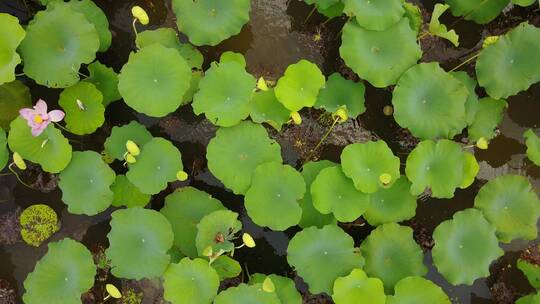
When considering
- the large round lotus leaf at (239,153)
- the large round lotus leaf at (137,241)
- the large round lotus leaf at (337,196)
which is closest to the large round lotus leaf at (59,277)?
the large round lotus leaf at (137,241)

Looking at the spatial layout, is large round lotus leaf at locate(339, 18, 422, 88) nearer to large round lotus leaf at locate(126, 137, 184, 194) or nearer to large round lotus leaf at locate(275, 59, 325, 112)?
large round lotus leaf at locate(275, 59, 325, 112)

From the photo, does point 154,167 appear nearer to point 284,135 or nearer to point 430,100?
point 284,135

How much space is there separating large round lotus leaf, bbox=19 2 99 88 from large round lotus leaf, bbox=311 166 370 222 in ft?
6.95

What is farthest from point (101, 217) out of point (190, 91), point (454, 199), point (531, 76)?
point (531, 76)

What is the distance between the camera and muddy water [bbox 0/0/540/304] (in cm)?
474

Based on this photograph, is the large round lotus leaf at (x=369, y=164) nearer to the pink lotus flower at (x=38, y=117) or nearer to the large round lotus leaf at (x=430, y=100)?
the large round lotus leaf at (x=430, y=100)

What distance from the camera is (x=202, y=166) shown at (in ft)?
15.7

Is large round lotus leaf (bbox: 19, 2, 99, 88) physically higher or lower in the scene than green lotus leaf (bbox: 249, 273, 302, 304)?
higher

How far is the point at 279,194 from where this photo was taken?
4195 millimetres

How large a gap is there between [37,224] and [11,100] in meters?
1.14

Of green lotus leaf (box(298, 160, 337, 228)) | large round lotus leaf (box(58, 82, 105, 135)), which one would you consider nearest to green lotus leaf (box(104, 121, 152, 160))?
large round lotus leaf (box(58, 82, 105, 135))

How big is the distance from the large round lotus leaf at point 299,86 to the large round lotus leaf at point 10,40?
2.05 meters

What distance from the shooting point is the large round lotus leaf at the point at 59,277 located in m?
4.14

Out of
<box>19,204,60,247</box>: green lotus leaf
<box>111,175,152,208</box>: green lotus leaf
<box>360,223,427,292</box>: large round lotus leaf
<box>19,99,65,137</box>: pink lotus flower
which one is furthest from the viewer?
<box>19,204,60,247</box>: green lotus leaf
